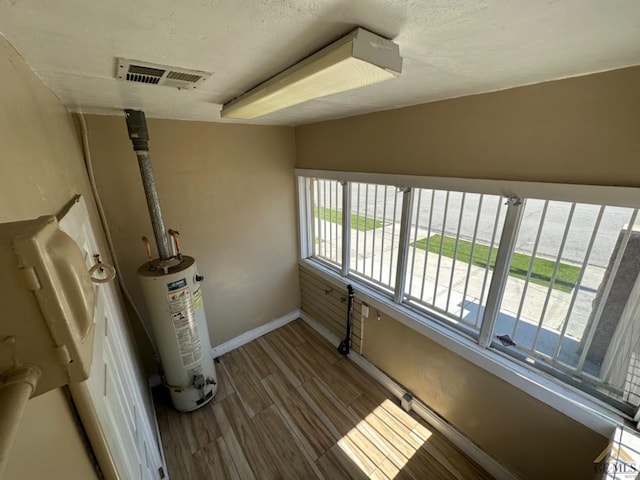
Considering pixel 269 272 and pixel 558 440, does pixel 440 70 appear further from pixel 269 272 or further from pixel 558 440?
pixel 269 272

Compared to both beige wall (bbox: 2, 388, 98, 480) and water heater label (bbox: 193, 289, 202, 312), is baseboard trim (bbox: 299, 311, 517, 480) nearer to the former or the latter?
water heater label (bbox: 193, 289, 202, 312)

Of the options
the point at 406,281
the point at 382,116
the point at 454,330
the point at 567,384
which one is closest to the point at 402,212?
the point at 406,281

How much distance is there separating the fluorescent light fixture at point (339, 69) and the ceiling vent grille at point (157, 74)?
0.25 meters

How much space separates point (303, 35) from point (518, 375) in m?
1.95

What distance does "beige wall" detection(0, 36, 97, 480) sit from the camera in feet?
1.20

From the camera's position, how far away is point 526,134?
4.19ft

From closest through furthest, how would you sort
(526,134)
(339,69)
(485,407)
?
Result: (339,69) → (526,134) → (485,407)

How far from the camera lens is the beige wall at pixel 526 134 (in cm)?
105

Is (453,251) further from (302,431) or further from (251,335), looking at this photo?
(251,335)

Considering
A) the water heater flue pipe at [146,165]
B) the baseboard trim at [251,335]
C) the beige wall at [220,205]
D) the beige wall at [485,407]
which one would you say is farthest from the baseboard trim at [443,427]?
the water heater flue pipe at [146,165]

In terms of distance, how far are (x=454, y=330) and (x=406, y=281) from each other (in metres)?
0.49

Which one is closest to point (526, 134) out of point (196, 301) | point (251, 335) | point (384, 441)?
point (384, 441)

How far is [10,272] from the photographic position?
284 millimetres

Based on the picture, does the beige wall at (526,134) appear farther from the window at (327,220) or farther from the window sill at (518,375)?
the window sill at (518,375)
